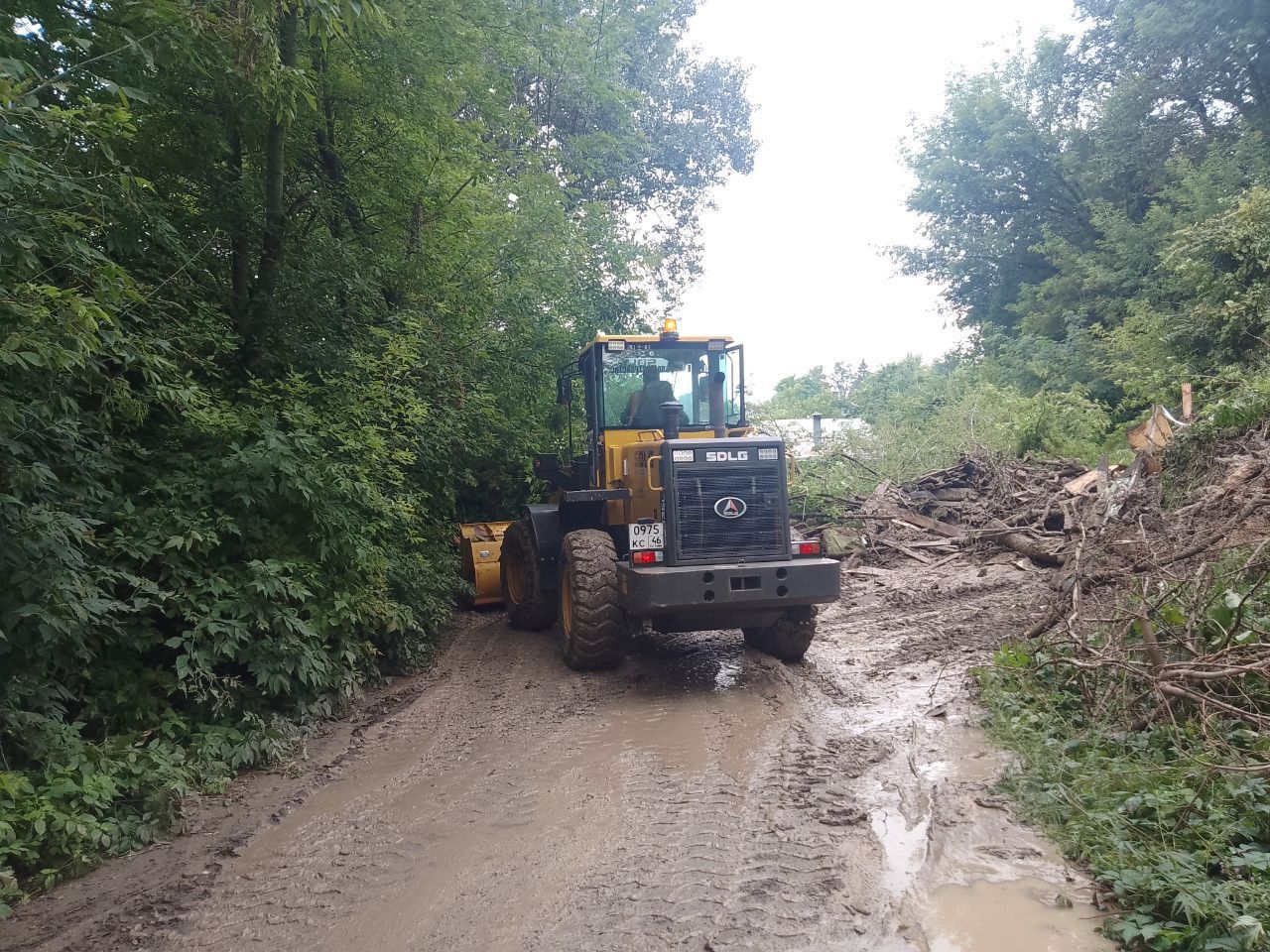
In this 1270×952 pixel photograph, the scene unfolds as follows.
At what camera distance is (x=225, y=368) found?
284 inches

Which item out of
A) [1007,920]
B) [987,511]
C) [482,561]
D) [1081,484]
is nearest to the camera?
[1007,920]

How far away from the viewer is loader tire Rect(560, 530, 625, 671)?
7.23m

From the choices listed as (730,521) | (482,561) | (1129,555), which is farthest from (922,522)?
(730,521)

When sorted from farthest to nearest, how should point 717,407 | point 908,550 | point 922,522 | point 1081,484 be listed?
point 922,522, point 908,550, point 1081,484, point 717,407

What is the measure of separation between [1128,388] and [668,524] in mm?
12507

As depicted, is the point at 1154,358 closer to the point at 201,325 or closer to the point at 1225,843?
the point at 1225,843

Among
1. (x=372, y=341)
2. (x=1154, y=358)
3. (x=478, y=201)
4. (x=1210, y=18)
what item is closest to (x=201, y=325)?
(x=372, y=341)

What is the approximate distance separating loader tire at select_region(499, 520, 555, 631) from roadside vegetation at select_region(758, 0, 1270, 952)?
4373mm

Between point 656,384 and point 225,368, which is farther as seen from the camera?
point 656,384

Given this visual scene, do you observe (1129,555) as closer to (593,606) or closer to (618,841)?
(593,606)

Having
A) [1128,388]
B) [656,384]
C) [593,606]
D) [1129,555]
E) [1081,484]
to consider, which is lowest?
[593,606]

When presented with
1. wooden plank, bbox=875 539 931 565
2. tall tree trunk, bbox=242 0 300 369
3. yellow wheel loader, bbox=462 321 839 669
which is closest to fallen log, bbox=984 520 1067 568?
wooden plank, bbox=875 539 931 565

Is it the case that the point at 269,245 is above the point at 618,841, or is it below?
above

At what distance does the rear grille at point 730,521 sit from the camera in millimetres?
7195
